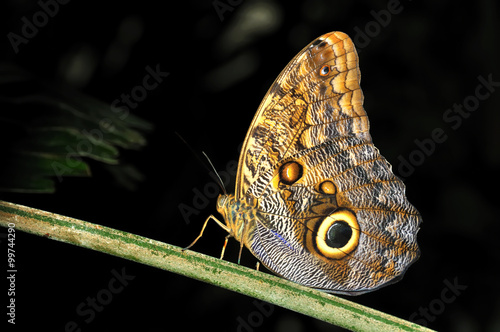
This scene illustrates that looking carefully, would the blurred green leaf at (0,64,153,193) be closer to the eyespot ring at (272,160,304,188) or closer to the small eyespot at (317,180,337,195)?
the eyespot ring at (272,160,304,188)

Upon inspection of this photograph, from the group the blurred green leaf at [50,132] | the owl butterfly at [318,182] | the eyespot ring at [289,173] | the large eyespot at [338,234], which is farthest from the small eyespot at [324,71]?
the blurred green leaf at [50,132]

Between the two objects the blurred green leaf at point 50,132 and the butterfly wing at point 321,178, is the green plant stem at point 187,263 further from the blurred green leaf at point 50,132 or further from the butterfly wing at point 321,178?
the butterfly wing at point 321,178

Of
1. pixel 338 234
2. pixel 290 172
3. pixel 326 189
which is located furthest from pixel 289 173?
pixel 338 234

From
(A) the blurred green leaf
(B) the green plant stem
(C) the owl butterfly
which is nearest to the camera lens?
(B) the green plant stem

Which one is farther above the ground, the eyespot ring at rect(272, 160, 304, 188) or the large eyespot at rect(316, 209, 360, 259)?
the eyespot ring at rect(272, 160, 304, 188)

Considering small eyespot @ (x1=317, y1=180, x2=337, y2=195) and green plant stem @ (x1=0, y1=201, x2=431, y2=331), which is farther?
small eyespot @ (x1=317, y1=180, x2=337, y2=195)

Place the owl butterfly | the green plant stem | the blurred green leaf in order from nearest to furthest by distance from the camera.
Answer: the green plant stem < the blurred green leaf < the owl butterfly

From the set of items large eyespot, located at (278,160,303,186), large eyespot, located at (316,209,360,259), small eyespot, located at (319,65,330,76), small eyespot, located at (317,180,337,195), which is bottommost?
large eyespot, located at (316,209,360,259)

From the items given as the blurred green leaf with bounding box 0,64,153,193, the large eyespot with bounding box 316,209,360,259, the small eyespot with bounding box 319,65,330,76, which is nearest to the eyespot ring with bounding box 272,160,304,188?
the large eyespot with bounding box 316,209,360,259
